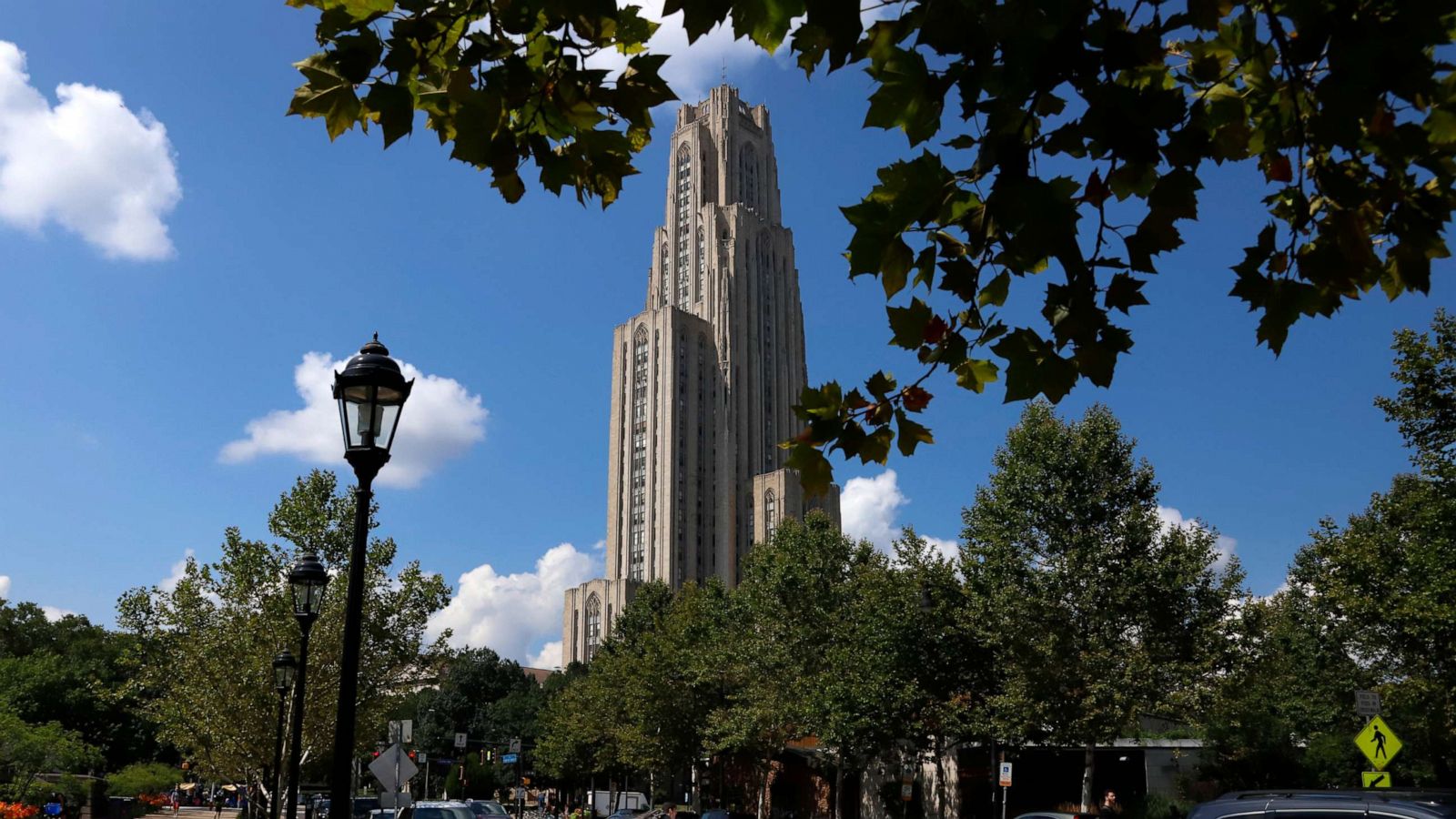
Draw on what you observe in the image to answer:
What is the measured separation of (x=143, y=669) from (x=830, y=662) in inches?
914

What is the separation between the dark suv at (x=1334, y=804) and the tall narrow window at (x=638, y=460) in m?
134

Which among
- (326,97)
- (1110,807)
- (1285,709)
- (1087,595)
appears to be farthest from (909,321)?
(1285,709)

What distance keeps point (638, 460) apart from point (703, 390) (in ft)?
40.4

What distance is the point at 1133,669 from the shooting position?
32.0 m

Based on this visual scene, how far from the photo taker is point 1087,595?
33.6m

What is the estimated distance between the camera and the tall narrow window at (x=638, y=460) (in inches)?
5502

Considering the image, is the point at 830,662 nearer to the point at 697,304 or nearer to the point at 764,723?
the point at 764,723

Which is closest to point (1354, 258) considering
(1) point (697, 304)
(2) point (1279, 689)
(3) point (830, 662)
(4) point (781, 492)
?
(3) point (830, 662)

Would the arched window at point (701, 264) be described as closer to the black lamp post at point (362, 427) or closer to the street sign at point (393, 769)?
the street sign at point (393, 769)

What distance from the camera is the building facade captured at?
138m

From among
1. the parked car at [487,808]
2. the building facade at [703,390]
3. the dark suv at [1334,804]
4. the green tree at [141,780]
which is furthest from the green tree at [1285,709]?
the building facade at [703,390]

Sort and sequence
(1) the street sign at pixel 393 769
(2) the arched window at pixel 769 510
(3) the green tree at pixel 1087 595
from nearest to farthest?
(1) the street sign at pixel 393 769
(3) the green tree at pixel 1087 595
(2) the arched window at pixel 769 510

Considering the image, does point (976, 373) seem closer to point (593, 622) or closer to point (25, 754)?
point (25, 754)

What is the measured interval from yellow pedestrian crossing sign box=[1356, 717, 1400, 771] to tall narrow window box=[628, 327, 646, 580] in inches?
4934
